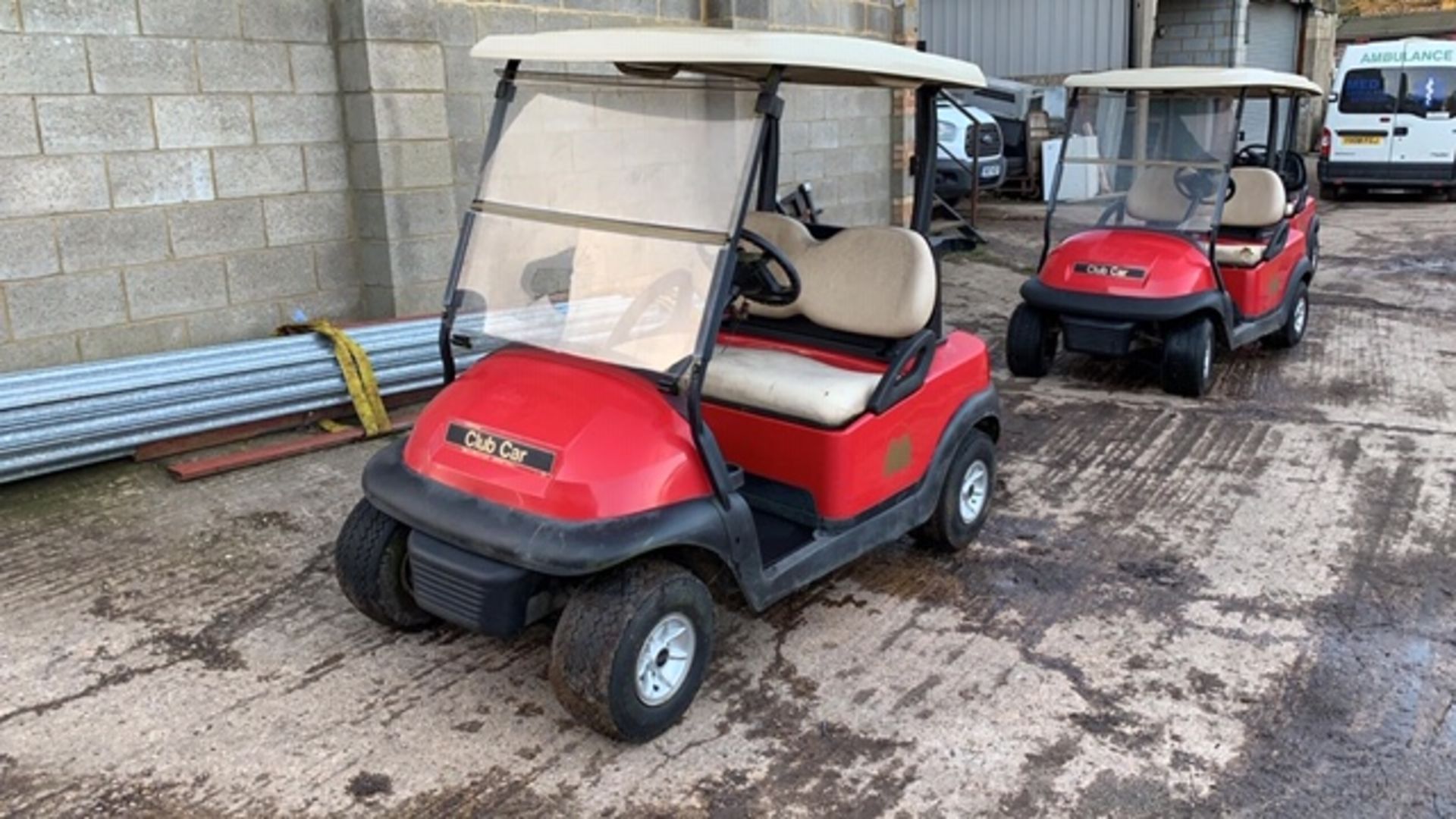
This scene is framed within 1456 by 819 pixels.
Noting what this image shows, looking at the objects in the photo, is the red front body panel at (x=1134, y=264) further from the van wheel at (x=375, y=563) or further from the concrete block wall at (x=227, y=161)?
the van wheel at (x=375, y=563)

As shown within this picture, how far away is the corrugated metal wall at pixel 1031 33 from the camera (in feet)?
48.9

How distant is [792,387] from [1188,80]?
3379 mm

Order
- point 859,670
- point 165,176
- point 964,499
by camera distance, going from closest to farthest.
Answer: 1. point 859,670
2. point 964,499
3. point 165,176

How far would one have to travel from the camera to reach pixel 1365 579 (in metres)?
3.76

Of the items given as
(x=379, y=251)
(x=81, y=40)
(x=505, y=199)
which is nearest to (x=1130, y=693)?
(x=505, y=199)

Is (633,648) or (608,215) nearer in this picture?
(633,648)

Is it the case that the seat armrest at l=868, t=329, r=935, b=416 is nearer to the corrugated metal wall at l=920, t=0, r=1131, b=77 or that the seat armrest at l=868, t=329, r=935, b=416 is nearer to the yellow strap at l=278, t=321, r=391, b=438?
the yellow strap at l=278, t=321, r=391, b=438

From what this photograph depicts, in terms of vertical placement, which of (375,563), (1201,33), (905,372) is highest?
(1201,33)

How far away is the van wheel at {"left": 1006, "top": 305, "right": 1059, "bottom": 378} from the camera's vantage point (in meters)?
6.14

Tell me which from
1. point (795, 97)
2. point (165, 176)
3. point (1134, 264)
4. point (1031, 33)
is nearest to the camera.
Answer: point (165, 176)

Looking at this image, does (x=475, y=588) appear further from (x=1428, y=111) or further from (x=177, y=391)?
(x=1428, y=111)

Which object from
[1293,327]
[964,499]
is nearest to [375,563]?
[964,499]

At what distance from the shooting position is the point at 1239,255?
20.4ft

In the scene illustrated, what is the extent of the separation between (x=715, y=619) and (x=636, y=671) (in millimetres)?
761
